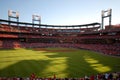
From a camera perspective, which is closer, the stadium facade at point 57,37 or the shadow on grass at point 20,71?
the shadow on grass at point 20,71

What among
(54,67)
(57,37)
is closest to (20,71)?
(54,67)

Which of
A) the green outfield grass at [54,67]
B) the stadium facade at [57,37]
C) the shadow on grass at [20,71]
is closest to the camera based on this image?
the shadow on grass at [20,71]

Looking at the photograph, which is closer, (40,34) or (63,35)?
(40,34)

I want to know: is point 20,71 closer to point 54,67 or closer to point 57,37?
point 54,67

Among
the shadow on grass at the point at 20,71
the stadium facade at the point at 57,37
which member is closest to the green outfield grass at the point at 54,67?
the shadow on grass at the point at 20,71

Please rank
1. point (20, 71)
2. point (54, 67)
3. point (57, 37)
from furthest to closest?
point (57, 37) < point (54, 67) < point (20, 71)

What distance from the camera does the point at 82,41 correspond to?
261 ft

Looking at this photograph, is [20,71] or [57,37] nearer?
[20,71]

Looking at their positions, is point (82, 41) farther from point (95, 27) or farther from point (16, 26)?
point (16, 26)

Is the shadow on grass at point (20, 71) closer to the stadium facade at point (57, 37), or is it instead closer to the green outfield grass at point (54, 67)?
the green outfield grass at point (54, 67)

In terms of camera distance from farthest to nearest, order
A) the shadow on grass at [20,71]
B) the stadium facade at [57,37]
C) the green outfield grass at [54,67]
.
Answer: the stadium facade at [57,37] < the green outfield grass at [54,67] < the shadow on grass at [20,71]

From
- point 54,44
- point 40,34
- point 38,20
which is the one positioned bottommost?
point 54,44

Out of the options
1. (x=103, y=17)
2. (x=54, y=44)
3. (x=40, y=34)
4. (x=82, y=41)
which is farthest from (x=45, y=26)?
(x=103, y=17)

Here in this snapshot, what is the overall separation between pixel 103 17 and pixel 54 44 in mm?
30372
